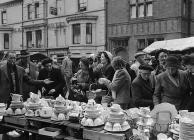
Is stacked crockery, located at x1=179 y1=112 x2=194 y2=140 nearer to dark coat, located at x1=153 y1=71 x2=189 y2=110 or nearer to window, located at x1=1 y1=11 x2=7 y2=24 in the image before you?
dark coat, located at x1=153 y1=71 x2=189 y2=110

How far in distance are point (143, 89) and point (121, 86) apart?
394mm

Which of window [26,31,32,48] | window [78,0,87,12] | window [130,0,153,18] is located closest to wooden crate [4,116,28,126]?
window [130,0,153,18]

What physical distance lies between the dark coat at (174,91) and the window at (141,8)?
15.7m

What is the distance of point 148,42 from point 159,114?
16.5 metres

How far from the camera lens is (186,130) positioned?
117 inches

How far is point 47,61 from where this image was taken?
682 centimetres

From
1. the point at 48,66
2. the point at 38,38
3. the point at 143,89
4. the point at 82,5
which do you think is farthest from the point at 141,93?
the point at 38,38

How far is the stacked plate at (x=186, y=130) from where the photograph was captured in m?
2.93

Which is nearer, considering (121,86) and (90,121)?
(90,121)

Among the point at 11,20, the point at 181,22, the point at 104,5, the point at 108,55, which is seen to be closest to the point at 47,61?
the point at 108,55

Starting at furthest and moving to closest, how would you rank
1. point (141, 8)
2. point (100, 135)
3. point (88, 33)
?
1. point (88, 33)
2. point (141, 8)
3. point (100, 135)

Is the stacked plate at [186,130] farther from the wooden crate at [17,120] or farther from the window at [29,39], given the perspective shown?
the window at [29,39]

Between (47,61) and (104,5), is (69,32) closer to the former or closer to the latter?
(104,5)

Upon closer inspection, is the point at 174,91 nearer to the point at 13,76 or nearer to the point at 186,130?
the point at 186,130
